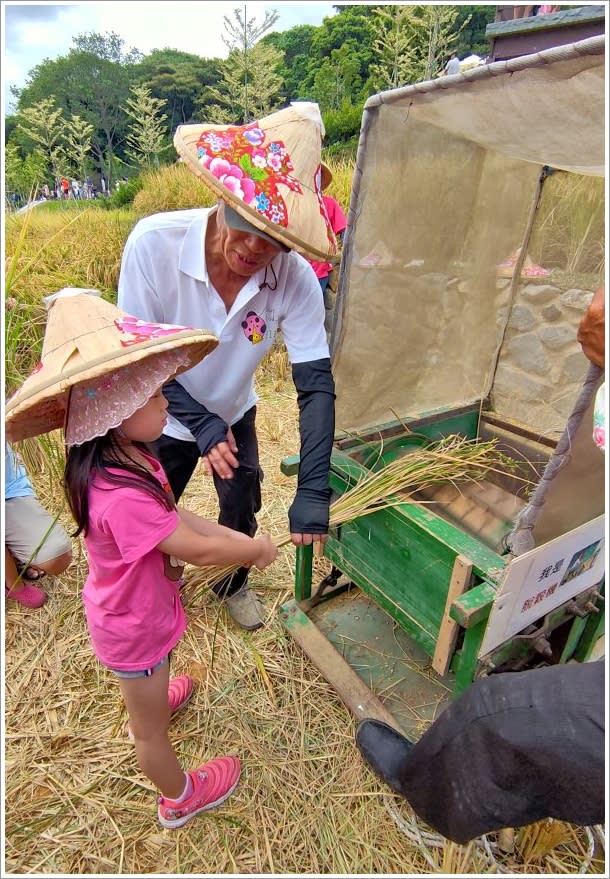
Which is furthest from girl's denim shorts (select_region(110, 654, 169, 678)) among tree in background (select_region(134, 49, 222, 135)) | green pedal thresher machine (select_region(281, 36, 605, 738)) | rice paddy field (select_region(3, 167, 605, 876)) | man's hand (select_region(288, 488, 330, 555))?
tree in background (select_region(134, 49, 222, 135))

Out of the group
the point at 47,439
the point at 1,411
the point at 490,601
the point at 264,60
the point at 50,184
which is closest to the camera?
the point at 1,411

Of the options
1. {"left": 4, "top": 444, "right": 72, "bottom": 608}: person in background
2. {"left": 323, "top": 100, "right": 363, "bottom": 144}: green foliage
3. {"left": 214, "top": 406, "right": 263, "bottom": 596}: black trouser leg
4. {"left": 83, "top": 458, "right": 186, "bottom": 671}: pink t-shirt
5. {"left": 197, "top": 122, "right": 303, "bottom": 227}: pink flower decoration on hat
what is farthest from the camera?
{"left": 323, "top": 100, "right": 363, "bottom": 144}: green foliage

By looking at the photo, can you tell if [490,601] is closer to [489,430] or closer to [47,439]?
[489,430]

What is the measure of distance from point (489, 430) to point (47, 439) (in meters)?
2.40

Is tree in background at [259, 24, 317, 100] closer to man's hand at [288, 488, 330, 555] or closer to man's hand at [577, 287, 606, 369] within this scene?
man's hand at [288, 488, 330, 555]

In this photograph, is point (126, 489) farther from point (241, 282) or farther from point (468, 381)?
point (468, 381)

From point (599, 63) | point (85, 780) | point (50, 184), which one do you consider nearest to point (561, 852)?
point (85, 780)

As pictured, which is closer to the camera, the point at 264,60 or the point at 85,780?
the point at 85,780

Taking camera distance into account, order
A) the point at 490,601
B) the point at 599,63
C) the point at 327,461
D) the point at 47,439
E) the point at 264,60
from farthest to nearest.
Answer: the point at 264,60
the point at 47,439
the point at 327,461
the point at 490,601
the point at 599,63

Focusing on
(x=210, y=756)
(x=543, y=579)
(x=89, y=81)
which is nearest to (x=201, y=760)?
→ (x=210, y=756)

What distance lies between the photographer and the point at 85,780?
184 cm

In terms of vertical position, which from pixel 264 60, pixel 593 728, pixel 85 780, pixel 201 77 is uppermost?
pixel 201 77

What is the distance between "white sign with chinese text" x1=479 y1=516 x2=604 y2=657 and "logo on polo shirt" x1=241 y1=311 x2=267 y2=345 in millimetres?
1131

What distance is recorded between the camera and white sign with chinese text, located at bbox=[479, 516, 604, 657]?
4.59 feet
